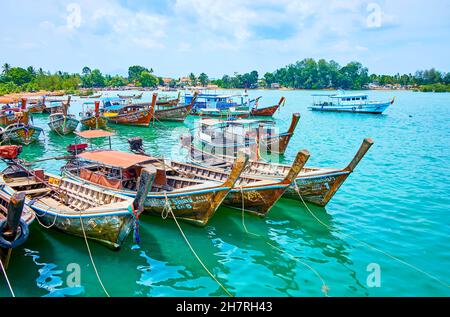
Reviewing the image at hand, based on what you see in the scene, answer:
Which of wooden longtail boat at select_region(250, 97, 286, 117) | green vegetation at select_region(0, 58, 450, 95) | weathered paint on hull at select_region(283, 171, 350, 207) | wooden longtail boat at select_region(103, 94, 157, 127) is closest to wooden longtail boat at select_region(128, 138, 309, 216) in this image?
weathered paint on hull at select_region(283, 171, 350, 207)

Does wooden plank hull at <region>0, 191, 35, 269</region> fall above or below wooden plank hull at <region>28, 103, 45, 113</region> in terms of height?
below

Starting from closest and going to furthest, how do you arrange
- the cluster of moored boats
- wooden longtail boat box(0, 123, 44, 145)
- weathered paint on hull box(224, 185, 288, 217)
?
the cluster of moored boats < weathered paint on hull box(224, 185, 288, 217) < wooden longtail boat box(0, 123, 44, 145)

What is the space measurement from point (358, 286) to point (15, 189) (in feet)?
41.7

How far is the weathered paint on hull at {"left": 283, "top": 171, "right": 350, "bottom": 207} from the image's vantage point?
46.8 feet

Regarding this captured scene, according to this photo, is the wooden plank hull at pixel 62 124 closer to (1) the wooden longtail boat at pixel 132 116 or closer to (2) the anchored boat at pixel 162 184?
(1) the wooden longtail boat at pixel 132 116

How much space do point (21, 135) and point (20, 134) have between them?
0.13 m

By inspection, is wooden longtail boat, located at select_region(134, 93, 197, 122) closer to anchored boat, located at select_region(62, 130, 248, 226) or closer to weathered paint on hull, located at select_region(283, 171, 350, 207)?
anchored boat, located at select_region(62, 130, 248, 226)

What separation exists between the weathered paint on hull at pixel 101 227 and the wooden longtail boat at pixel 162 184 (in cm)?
215

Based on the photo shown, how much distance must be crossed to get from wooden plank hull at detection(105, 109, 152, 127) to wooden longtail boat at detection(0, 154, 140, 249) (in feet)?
84.1

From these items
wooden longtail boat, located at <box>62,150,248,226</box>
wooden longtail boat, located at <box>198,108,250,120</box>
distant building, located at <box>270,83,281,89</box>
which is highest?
distant building, located at <box>270,83,281,89</box>

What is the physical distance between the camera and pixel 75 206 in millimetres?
12812

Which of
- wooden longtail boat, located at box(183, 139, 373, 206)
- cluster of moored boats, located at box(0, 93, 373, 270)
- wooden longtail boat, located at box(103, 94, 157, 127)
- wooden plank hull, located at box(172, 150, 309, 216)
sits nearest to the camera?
cluster of moored boats, located at box(0, 93, 373, 270)

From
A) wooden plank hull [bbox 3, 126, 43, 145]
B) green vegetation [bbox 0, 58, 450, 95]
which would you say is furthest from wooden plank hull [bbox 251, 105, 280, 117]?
green vegetation [bbox 0, 58, 450, 95]

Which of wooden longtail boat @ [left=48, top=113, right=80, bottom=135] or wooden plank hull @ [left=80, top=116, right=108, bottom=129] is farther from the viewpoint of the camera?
wooden plank hull @ [left=80, top=116, right=108, bottom=129]
